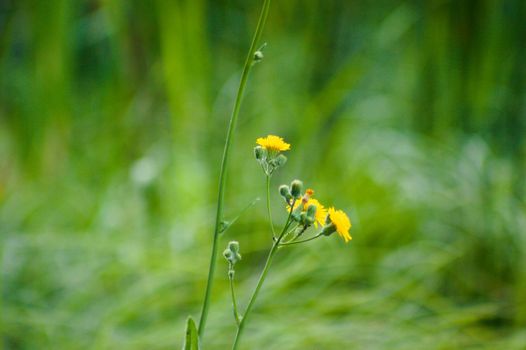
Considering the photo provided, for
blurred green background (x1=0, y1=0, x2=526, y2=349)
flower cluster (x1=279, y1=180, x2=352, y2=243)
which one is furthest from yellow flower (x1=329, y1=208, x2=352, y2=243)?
blurred green background (x1=0, y1=0, x2=526, y2=349)

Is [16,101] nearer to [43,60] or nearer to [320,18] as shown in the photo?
[43,60]

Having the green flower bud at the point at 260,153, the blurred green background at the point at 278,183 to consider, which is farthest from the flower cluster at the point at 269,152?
the blurred green background at the point at 278,183

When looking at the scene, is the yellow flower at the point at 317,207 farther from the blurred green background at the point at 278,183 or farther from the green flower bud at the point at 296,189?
the blurred green background at the point at 278,183

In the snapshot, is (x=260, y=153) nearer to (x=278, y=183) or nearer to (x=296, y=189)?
(x=296, y=189)

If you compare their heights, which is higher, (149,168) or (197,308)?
(149,168)

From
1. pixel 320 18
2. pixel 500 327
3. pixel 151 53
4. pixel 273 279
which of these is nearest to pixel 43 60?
pixel 151 53
